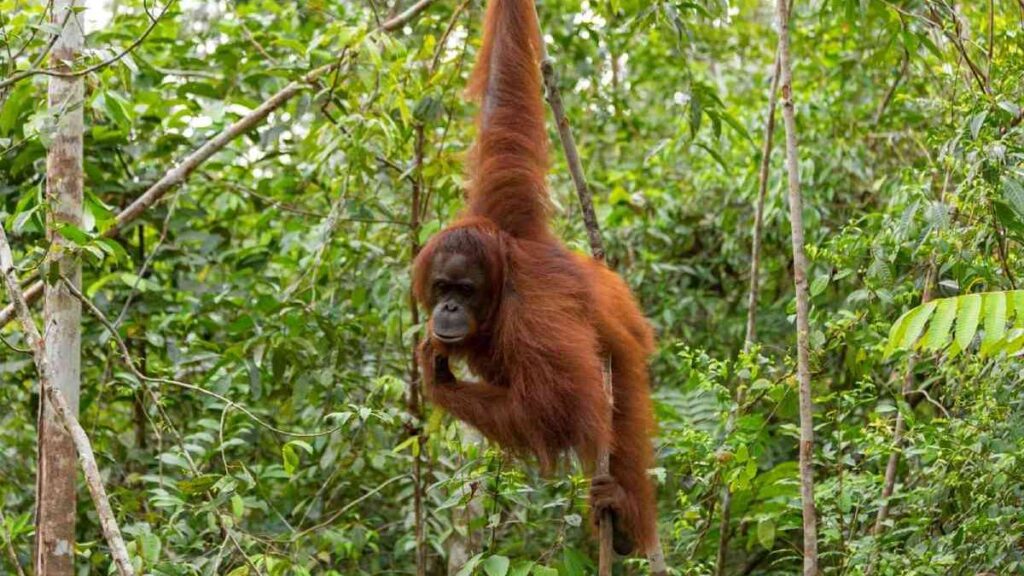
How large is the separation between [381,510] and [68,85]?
8.03ft

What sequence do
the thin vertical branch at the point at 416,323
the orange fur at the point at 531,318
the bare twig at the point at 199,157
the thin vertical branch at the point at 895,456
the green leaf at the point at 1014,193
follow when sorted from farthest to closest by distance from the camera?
the thin vertical branch at the point at 416,323
the bare twig at the point at 199,157
the thin vertical branch at the point at 895,456
the orange fur at the point at 531,318
the green leaf at the point at 1014,193

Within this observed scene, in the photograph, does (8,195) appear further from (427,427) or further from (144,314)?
(427,427)

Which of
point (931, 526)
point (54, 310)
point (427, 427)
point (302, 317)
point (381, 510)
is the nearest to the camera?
point (54, 310)

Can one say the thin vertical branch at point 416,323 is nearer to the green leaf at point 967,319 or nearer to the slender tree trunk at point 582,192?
the slender tree trunk at point 582,192

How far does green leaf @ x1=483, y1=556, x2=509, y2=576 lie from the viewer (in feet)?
11.4

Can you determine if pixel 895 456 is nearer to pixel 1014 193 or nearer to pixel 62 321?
pixel 1014 193

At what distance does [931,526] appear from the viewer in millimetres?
3973

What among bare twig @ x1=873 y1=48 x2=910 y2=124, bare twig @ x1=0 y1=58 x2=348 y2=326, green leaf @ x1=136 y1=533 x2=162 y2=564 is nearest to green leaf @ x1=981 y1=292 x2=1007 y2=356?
green leaf @ x1=136 y1=533 x2=162 y2=564

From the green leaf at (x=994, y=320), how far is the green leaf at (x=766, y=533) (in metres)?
1.70

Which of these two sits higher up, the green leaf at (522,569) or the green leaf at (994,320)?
the green leaf at (994,320)

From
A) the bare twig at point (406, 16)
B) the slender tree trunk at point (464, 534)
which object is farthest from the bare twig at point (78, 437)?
the bare twig at point (406, 16)

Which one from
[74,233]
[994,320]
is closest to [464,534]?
[74,233]

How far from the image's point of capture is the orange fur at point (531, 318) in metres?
3.70

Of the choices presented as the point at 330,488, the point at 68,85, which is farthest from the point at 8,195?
the point at 330,488
